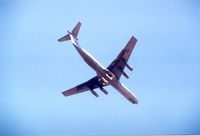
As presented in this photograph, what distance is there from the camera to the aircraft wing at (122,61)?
75.3 feet

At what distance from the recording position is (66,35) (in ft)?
81.6

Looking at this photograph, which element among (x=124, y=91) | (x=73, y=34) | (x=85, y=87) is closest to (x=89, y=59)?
(x=73, y=34)

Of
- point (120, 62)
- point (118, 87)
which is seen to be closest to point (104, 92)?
point (118, 87)

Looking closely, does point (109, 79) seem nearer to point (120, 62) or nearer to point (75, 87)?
point (120, 62)

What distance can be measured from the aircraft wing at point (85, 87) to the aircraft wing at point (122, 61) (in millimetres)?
2012

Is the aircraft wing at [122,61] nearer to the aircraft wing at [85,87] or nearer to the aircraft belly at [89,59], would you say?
the aircraft belly at [89,59]

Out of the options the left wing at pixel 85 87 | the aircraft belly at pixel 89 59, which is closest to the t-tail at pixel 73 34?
the aircraft belly at pixel 89 59

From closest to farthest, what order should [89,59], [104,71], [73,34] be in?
[89,59] < [104,71] < [73,34]

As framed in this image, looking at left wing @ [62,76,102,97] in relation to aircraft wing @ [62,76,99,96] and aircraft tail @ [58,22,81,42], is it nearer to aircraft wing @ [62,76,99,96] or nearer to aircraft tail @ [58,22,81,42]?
aircraft wing @ [62,76,99,96]

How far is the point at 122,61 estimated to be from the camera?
24.0 m

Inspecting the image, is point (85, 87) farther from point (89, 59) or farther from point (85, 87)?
point (89, 59)

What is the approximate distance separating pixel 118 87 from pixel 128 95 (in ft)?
3.26

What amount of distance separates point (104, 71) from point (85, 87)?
12.1 ft

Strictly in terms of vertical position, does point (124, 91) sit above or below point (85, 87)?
below
